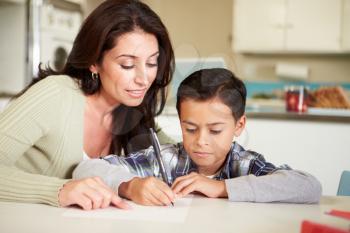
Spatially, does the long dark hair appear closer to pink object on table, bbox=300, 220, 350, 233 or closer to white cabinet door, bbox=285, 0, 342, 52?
pink object on table, bbox=300, 220, 350, 233

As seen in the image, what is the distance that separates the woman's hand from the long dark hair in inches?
13.8

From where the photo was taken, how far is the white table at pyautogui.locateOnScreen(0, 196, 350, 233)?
560 mm

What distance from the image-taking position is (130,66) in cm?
85

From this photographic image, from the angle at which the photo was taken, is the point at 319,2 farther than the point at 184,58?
Yes

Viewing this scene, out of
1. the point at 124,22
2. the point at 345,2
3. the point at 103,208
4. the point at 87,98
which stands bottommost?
the point at 103,208

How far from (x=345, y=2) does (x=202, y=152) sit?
289cm

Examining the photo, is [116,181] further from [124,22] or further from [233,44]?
[233,44]

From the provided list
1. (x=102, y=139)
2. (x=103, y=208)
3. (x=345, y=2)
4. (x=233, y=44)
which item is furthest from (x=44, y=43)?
(x=103, y=208)

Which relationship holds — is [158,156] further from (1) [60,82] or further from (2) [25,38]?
(2) [25,38]

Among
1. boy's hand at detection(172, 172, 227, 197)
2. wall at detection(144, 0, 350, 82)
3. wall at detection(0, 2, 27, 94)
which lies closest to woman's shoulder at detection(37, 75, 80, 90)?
boy's hand at detection(172, 172, 227, 197)

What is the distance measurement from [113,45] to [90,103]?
0.18m

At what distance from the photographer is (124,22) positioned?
949mm

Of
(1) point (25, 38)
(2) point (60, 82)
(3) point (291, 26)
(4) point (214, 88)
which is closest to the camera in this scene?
(4) point (214, 88)

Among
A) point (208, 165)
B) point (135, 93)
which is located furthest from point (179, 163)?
point (135, 93)
